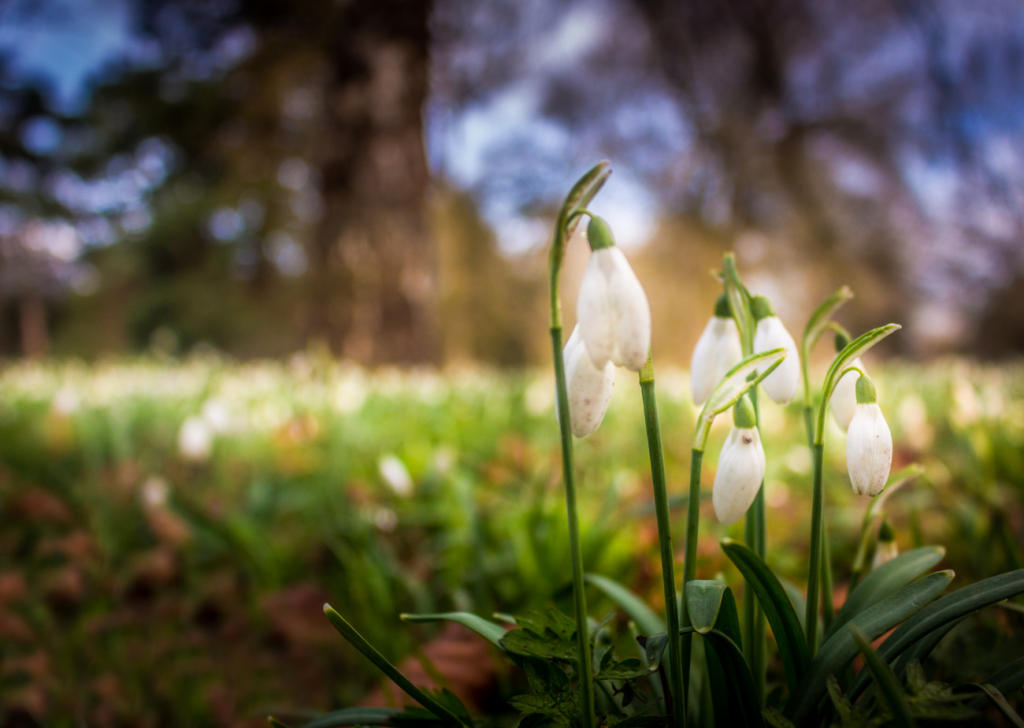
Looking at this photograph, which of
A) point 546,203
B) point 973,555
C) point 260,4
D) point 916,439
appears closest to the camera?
point 973,555

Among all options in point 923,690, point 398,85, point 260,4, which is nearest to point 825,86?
point 398,85

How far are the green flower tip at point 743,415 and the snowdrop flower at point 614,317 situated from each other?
0.15 m

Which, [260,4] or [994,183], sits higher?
[260,4]

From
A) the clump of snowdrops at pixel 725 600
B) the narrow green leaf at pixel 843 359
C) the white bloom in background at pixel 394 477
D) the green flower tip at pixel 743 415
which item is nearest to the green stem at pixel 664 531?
the clump of snowdrops at pixel 725 600

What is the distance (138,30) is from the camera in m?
9.77

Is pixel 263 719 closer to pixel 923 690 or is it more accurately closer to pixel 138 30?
pixel 923 690

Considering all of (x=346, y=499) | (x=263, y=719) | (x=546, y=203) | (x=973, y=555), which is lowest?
(x=263, y=719)

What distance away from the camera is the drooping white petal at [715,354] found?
896mm

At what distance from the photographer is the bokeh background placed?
175cm

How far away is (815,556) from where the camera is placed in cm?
85

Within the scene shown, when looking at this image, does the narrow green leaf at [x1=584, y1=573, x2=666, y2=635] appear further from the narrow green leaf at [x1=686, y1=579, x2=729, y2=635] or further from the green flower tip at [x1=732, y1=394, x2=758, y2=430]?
the green flower tip at [x1=732, y1=394, x2=758, y2=430]

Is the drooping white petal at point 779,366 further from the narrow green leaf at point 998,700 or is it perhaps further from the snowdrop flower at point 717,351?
the narrow green leaf at point 998,700

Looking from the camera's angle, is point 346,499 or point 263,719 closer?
point 263,719

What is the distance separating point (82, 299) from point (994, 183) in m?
21.0
